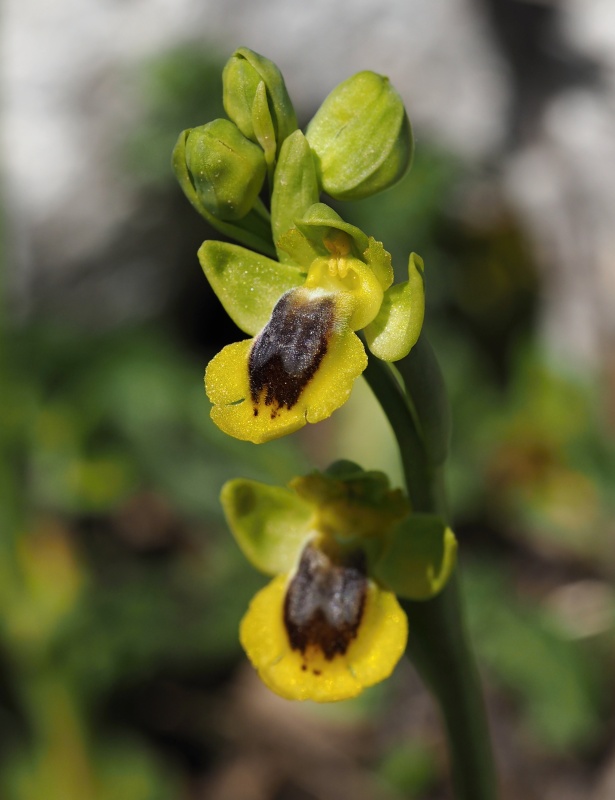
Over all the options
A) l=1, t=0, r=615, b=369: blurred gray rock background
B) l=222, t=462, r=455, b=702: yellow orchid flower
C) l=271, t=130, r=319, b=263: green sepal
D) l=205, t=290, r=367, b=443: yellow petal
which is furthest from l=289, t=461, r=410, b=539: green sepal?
l=1, t=0, r=615, b=369: blurred gray rock background

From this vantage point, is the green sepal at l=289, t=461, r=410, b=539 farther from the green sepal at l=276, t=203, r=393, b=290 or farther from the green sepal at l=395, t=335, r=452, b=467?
the green sepal at l=276, t=203, r=393, b=290

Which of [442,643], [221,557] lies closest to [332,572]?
[442,643]

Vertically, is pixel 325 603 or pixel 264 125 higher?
pixel 264 125

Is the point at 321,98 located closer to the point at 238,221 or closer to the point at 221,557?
the point at 221,557

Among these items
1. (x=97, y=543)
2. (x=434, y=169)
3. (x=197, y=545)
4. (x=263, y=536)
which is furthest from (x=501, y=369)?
(x=263, y=536)

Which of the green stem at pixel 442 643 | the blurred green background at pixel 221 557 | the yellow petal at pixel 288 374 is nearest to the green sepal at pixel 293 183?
the yellow petal at pixel 288 374

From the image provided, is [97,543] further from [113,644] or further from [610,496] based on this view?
[610,496]

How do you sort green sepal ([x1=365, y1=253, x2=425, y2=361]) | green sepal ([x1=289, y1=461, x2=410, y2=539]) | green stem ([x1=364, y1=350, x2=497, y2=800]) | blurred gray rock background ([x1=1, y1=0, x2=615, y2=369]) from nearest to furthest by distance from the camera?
green sepal ([x1=365, y1=253, x2=425, y2=361]), green stem ([x1=364, y1=350, x2=497, y2=800]), green sepal ([x1=289, y1=461, x2=410, y2=539]), blurred gray rock background ([x1=1, y1=0, x2=615, y2=369])
